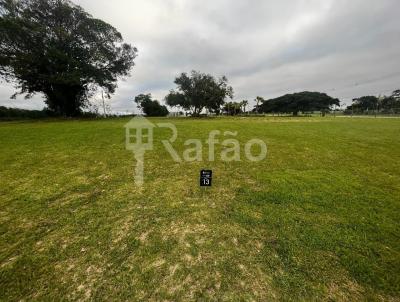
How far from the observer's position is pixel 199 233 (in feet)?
14.0

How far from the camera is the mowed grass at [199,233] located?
3137 mm

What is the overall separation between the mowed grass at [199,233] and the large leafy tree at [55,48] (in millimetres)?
28047

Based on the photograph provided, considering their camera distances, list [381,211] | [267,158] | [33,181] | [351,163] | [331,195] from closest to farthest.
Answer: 1. [381,211]
2. [331,195]
3. [33,181]
4. [351,163]
5. [267,158]

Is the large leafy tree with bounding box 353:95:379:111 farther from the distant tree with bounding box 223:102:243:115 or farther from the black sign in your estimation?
the black sign

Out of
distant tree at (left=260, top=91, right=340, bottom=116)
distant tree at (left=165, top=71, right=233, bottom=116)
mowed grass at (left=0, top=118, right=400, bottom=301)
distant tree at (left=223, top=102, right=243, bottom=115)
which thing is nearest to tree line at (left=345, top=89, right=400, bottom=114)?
distant tree at (left=260, top=91, right=340, bottom=116)

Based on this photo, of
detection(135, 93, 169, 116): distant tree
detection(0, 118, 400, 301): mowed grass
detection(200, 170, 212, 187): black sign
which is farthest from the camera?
detection(135, 93, 169, 116): distant tree

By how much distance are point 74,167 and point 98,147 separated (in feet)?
9.39

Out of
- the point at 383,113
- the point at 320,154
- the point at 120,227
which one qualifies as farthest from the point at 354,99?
the point at 120,227

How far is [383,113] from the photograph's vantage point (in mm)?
67562

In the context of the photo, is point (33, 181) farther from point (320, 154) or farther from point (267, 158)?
point (320, 154)

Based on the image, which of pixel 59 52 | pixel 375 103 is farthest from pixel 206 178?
pixel 375 103

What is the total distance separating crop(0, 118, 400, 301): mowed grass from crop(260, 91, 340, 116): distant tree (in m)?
103

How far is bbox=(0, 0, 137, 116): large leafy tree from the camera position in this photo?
91.5 feet

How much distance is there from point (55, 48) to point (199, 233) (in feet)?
111
